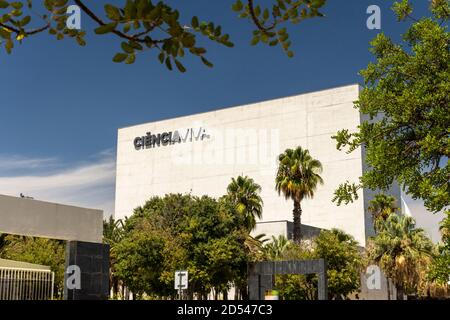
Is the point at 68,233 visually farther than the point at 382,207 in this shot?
No

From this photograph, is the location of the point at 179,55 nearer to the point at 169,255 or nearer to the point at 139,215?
the point at 169,255

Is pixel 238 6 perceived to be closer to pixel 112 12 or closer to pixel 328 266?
pixel 112 12

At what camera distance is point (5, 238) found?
49.3 meters

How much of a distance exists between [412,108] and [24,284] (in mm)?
19290

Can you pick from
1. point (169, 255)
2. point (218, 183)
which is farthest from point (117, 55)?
point (218, 183)

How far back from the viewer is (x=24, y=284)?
2831 cm

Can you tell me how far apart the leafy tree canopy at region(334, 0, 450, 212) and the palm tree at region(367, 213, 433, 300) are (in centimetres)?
3633

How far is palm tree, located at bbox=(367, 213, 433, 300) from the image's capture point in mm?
50938

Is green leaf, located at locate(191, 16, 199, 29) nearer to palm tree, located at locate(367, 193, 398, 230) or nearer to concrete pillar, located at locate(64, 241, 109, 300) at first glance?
concrete pillar, located at locate(64, 241, 109, 300)

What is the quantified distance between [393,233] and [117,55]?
53.0 m

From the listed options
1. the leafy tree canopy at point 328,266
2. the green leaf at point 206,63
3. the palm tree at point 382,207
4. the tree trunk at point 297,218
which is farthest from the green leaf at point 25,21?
the palm tree at point 382,207

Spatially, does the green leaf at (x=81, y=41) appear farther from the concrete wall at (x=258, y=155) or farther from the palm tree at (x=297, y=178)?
the concrete wall at (x=258, y=155)

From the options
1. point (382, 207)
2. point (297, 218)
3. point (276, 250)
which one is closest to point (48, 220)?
point (297, 218)

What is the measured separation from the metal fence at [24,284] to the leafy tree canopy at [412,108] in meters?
16.7
